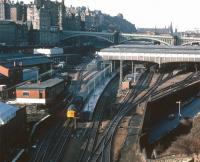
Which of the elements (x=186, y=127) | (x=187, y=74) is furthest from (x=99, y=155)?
(x=187, y=74)

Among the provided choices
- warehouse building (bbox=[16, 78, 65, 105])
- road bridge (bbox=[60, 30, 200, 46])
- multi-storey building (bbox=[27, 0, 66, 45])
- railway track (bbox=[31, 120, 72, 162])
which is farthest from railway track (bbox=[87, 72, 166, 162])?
multi-storey building (bbox=[27, 0, 66, 45])

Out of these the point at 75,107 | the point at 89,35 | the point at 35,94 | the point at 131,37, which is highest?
the point at 89,35

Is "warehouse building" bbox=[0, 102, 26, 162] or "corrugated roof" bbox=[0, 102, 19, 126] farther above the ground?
"corrugated roof" bbox=[0, 102, 19, 126]

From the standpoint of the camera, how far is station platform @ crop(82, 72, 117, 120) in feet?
114

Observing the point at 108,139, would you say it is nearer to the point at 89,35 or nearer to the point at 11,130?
the point at 11,130

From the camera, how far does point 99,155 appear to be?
24094mm

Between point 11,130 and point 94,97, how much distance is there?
55.0ft

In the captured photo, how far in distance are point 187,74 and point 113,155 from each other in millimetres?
31263

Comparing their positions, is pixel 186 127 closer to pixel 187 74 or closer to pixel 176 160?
pixel 176 160

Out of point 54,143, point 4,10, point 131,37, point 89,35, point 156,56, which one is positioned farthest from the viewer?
point 4,10

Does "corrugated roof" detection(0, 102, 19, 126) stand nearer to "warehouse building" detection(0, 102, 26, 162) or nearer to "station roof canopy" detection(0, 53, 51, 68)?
"warehouse building" detection(0, 102, 26, 162)

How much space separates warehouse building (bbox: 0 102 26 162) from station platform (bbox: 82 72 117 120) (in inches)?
278

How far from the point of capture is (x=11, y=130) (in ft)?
80.6

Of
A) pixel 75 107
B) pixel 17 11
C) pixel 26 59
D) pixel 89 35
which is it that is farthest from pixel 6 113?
pixel 17 11
